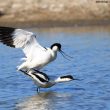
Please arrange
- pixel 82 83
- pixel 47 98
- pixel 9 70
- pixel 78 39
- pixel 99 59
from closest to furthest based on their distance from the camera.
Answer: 1. pixel 47 98
2. pixel 82 83
3. pixel 9 70
4. pixel 99 59
5. pixel 78 39

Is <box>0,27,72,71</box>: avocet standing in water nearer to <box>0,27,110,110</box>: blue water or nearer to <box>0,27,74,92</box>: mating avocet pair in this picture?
<box>0,27,74,92</box>: mating avocet pair

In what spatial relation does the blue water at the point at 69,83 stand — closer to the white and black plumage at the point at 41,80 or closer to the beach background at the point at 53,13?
the white and black plumage at the point at 41,80

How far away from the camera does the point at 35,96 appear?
454 inches

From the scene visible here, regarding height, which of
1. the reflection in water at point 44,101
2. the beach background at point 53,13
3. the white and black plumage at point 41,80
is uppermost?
the beach background at point 53,13

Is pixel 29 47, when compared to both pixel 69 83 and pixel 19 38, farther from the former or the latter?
pixel 69 83

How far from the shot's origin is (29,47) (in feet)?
38.8

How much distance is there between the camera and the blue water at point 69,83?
420 inches

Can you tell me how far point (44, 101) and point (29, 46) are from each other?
119 centimetres

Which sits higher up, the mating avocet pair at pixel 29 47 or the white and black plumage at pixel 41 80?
the mating avocet pair at pixel 29 47

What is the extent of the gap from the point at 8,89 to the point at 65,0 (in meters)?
12.7

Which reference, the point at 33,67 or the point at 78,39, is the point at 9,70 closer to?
the point at 33,67

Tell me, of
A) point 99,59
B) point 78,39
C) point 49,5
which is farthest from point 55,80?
point 49,5

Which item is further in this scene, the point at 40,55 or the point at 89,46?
the point at 89,46

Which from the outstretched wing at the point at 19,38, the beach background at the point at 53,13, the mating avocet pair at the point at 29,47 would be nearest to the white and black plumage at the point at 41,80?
the mating avocet pair at the point at 29,47
